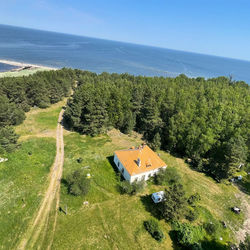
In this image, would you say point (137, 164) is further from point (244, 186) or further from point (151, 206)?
point (244, 186)

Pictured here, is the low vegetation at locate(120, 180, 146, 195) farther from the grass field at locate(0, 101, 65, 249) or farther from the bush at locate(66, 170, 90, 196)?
the grass field at locate(0, 101, 65, 249)

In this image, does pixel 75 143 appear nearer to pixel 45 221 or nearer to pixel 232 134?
pixel 45 221

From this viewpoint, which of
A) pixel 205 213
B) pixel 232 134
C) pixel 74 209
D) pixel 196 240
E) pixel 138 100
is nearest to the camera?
pixel 196 240

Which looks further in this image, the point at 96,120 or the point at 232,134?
the point at 96,120

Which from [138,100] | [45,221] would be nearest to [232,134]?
[138,100]

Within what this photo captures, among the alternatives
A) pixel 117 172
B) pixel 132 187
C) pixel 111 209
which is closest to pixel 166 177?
pixel 132 187

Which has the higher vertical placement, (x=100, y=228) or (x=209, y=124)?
(x=209, y=124)

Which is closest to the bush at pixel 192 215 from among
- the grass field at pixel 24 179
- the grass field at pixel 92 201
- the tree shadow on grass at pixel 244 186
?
the grass field at pixel 92 201
